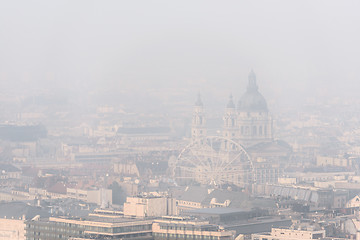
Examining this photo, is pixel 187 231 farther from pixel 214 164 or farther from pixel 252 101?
pixel 252 101

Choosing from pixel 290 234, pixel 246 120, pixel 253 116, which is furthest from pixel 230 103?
pixel 290 234

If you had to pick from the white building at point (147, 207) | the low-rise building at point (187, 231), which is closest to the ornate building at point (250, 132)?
the white building at point (147, 207)

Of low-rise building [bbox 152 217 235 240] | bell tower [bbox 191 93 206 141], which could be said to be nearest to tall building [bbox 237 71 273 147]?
bell tower [bbox 191 93 206 141]

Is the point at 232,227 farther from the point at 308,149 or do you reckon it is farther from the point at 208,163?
the point at 308,149

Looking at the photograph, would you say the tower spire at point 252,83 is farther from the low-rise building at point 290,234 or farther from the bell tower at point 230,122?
the low-rise building at point 290,234

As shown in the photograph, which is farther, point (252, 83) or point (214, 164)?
point (252, 83)
